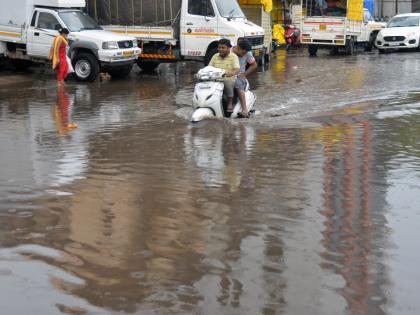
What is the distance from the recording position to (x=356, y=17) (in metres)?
29.9

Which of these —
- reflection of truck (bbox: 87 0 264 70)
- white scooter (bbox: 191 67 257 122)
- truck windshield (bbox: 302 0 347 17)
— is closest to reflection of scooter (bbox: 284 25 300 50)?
truck windshield (bbox: 302 0 347 17)

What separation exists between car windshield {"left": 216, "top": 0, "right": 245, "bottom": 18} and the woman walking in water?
14.4ft

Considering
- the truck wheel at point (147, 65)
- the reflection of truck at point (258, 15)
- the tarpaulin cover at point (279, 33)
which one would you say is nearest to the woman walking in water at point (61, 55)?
the truck wheel at point (147, 65)

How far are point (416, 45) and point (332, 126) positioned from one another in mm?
20992

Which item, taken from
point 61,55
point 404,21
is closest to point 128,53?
point 61,55

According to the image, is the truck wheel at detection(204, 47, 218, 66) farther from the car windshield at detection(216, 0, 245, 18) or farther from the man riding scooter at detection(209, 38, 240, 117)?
the man riding scooter at detection(209, 38, 240, 117)

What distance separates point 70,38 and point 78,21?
96 centimetres

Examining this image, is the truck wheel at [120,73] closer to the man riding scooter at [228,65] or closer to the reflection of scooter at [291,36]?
the man riding scooter at [228,65]

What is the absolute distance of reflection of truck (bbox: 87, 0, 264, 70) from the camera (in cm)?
2025

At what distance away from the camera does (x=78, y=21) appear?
19.8m

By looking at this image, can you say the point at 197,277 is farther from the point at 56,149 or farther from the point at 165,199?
the point at 56,149

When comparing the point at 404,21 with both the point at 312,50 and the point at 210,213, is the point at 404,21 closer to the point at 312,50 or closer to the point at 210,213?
the point at 312,50

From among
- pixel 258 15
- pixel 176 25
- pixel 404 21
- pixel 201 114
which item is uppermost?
pixel 258 15

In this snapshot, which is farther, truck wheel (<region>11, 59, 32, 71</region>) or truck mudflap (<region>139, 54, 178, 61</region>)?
truck wheel (<region>11, 59, 32, 71</region>)
